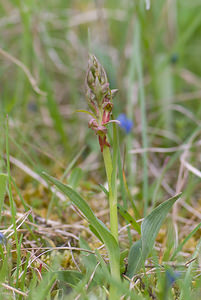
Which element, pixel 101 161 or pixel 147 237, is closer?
pixel 147 237

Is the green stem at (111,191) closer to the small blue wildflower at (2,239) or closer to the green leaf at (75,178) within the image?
the small blue wildflower at (2,239)

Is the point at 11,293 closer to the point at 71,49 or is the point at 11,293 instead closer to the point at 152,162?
the point at 152,162

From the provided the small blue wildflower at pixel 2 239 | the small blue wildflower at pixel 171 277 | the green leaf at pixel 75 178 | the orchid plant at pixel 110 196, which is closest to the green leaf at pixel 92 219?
the orchid plant at pixel 110 196

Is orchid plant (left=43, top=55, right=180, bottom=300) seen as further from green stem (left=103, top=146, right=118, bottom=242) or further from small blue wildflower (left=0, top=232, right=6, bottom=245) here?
small blue wildflower (left=0, top=232, right=6, bottom=245)

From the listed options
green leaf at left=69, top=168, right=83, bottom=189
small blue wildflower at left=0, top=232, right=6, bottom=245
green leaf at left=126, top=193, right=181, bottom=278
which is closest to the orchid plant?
green leaf at left=126, top=193, right=181, bottom=278

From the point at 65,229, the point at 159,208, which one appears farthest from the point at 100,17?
the point at 159,208

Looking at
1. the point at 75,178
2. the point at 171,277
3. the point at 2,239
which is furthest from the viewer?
the point at 75,178

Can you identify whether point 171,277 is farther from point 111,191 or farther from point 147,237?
point 111,191

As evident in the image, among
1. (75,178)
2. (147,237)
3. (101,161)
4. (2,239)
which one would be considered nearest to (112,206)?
(147,237)
